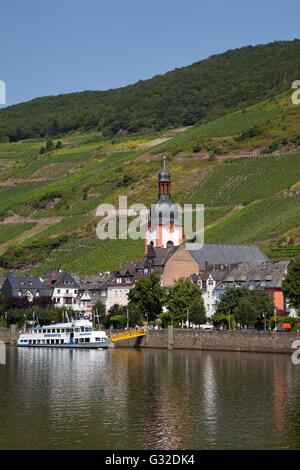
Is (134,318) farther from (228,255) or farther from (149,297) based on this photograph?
(228,255)

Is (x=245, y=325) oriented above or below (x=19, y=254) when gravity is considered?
below

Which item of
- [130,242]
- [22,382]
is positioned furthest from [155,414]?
[130,242]

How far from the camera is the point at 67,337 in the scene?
9794cm

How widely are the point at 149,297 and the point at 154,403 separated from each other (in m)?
50.4

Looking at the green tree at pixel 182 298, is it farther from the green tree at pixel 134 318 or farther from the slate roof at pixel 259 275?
the slate roof at pixel 259 275

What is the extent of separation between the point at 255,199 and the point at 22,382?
111201mm

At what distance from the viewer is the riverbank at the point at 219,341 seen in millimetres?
75125

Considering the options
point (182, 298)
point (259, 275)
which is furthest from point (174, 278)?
point (182, 298)

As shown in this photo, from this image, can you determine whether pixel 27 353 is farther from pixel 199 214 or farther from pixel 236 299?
pixel 199 214

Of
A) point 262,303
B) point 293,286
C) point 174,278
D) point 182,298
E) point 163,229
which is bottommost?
point 262,303

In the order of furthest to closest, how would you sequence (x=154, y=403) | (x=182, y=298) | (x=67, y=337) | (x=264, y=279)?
1. (x=264, y=279)
2. (x=67, y=337)
3. (x=182, y=298)
4. (x=154, y=403)

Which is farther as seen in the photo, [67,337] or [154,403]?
[67,337]

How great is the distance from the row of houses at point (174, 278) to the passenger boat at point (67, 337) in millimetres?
14735
